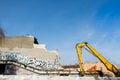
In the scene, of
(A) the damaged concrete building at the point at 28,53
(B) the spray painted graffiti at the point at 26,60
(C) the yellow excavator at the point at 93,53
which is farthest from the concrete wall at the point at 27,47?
(C) the yellow excavator at the point at 93,53

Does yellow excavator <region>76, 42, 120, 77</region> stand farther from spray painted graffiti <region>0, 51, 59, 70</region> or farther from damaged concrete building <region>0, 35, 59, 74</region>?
damaged concrete building <region>0, 35, 59, 74</region>

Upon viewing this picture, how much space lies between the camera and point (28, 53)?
164 ft

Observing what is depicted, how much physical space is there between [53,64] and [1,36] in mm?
13230

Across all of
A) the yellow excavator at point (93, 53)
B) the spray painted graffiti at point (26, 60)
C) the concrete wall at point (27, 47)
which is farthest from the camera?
the concrete wall at point (27, 47)

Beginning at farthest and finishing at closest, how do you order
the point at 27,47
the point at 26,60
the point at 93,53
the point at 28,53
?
the point at 27,47 → the point at 28,53 → the point at 26,60 → the point at 93,53

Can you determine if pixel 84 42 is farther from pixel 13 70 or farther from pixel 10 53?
pixel 10 53

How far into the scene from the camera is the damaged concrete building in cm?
4859

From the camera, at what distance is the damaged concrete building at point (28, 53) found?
48594 millimetres

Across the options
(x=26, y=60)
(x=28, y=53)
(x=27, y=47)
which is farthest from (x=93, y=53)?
(x=27, y=47)

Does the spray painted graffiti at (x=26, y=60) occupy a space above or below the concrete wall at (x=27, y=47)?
below

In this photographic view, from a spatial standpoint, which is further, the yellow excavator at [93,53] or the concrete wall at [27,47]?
the concrete wall at [27,47]

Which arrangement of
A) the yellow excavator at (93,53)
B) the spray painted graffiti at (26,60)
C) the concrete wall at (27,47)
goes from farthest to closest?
the concrete wall at (27,47)
the spray painted graffiti at (26,60)
the yellow excavator at (93,53)

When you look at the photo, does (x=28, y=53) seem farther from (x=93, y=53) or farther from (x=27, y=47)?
(x=93, y=53)

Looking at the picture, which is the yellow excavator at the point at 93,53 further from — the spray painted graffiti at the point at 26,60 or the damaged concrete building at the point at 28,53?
the damaged concrete building at the point at 28,53
